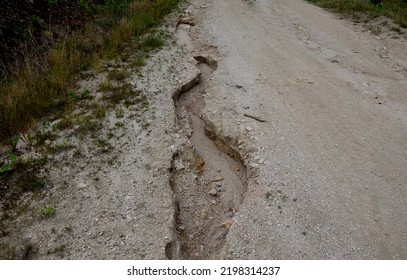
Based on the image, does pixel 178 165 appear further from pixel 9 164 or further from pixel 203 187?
pixel 9 164

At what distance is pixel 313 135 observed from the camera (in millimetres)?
4801

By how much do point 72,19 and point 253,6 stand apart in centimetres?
557

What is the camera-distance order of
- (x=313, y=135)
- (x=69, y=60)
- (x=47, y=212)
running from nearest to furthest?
(x=47, y=212), (x=313, y=135), (x=69, y=60)

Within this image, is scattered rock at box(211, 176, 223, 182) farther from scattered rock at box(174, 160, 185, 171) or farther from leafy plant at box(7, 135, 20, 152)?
leafy plant at box(7, 135, 20, 152)

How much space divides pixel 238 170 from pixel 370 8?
26.7ft

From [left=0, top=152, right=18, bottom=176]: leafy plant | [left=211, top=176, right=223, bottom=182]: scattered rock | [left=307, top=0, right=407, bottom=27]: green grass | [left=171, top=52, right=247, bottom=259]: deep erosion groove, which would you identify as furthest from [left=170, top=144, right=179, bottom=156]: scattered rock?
[left=307, top=0, right=407, bottom=27]: green grass

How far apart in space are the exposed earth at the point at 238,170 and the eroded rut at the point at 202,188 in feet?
0.05

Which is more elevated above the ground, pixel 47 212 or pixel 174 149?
pixel 174 149

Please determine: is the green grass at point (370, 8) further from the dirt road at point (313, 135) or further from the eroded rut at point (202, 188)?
the eroded rut at point (202, 188)

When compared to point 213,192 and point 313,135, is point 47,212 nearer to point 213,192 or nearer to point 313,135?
point 213,192

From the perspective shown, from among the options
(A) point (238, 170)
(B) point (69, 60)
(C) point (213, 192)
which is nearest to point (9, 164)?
(C) point (213, 192)

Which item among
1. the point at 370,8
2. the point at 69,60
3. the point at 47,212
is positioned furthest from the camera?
the point at 370,8

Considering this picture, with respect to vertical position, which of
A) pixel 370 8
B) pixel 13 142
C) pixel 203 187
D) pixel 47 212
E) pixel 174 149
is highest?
pixel 370 8

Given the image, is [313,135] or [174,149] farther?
[313,135]
